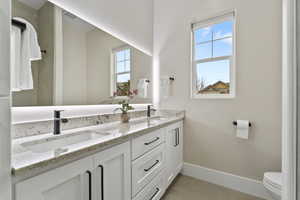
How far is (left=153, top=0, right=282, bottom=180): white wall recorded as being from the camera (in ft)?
5.48

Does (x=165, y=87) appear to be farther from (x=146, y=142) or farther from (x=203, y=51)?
(x=146, y=142)

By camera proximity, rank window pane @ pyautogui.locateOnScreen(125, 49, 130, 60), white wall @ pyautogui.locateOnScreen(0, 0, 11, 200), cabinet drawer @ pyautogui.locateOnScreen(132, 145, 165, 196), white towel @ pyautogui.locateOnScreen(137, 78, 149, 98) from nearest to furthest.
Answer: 1. white wall @ pyautogui.locateOnScreen(0, 0, 11, 200)
2. cabinet drawer @ pyautogui.locateOnScreen(132, 145, 165, 196)
3. window pane @ pyautogui.locateOnScreen(125, 49, 130, 60)
4. white towel @ pyautogui.locateOnScreen(137, 78, 149, 98)

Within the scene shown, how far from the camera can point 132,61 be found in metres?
2.20

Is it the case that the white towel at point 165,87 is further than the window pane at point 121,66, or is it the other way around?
the white towel at point 165,87

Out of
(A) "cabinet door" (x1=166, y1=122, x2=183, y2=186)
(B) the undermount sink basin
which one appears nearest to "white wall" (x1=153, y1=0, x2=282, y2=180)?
(A) "cabinet door" (x1=166, y1=122, x2=183, y2=186)

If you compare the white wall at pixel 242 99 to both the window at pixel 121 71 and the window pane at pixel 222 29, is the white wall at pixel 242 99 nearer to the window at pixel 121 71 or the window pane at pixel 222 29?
the window pane at pixel 222 29

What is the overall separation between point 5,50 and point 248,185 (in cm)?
248

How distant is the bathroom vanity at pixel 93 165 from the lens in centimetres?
59

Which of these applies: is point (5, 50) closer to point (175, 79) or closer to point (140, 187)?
point (140, 187)

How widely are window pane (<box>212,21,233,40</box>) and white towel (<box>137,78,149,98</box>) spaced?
1252 millimetres

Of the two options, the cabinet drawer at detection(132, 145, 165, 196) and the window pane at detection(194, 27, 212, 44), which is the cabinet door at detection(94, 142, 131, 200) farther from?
the window pane at detection(194, 27, 212, 44)

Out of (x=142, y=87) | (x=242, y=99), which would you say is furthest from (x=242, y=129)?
(x=142, y=87)

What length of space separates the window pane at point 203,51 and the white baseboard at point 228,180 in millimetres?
1660

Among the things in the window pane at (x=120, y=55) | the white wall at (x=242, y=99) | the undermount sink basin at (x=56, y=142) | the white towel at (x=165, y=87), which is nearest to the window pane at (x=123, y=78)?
the window pane at (x=120, y=55)
